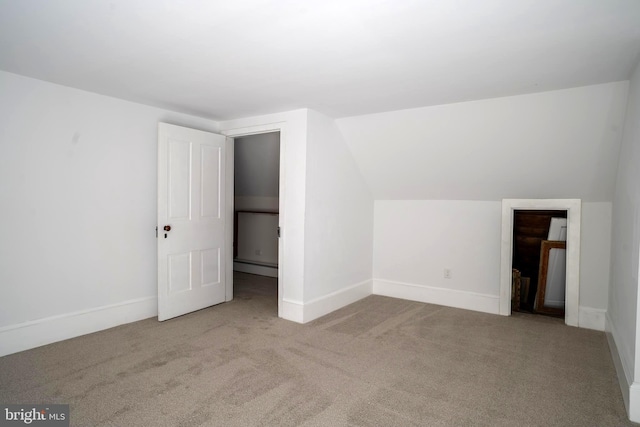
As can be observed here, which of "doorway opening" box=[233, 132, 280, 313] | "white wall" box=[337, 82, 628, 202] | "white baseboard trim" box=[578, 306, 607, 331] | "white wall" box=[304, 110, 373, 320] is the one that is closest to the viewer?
"white wall" box=[337, 82, 628, 202]

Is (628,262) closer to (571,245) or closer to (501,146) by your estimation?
(571,245)

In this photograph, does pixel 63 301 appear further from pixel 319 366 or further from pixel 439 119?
pixel 439 119

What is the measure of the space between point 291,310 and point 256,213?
2.73 metres

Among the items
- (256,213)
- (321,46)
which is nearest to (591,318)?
(321,46)

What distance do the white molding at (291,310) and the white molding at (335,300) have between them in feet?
0.16

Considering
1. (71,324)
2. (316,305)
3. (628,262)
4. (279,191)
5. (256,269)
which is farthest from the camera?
(256,269)

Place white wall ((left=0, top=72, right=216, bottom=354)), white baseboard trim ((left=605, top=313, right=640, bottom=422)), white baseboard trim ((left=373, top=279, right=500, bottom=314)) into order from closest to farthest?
1. white baseboard trim ((left=605, top=313, right=640, bottom=422))
2. white wall ((left=0, top=72, right=216, bottom=354))
3. white baseboard trim ((left=373, top=279, right=500, bottom=314))

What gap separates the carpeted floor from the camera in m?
2.20

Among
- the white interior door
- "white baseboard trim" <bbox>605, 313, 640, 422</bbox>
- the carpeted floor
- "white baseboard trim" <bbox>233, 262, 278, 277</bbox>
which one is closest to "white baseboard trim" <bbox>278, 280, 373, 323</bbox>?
the carpeted floor

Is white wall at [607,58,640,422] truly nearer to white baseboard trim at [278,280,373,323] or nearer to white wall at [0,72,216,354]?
white baseboard trim at [278,280,373,323]

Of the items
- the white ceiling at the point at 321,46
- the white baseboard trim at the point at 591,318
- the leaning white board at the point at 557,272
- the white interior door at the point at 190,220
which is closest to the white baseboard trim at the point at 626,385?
the white baseboard trim at the point at 591,318

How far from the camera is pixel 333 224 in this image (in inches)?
168

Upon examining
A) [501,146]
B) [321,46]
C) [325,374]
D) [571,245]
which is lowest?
[325,374]

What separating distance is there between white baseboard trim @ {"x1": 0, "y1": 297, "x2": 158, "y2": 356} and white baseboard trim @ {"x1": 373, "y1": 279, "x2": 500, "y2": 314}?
277 centimetres
